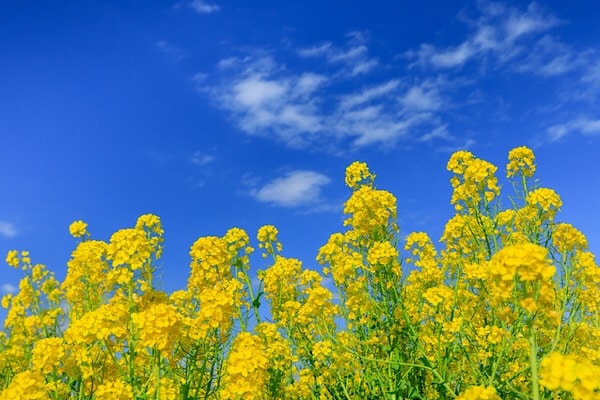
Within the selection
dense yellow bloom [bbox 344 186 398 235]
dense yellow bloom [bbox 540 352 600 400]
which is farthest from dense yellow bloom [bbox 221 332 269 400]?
dense yellow bloom [bbox 540 352 600 400]

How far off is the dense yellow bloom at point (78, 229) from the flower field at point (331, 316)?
1 centimetres

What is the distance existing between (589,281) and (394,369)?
277 centimetres

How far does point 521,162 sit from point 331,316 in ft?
8.45

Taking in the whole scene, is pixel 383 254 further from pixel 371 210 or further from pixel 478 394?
pixel 478 394

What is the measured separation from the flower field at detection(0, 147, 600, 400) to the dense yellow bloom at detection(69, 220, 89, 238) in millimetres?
11

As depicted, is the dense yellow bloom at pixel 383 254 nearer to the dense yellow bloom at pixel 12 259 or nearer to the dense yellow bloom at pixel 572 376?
the dense yellow bloom at pixel 572 376

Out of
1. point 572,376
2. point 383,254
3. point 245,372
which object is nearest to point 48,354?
point 245,372

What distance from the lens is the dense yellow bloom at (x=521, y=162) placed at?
19.0ft

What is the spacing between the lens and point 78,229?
580 cm

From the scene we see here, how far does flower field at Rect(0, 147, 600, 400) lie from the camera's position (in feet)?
12.1

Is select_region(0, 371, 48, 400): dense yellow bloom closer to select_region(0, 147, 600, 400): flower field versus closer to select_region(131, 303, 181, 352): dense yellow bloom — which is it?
select_region(0, 147, 600, 400): flower field

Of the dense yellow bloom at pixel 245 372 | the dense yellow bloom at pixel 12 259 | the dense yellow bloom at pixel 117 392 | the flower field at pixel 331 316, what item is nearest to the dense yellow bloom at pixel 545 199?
the flower field at pixel 331 316

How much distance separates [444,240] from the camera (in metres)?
5.94

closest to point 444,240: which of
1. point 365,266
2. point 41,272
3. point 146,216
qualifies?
point 365,266
